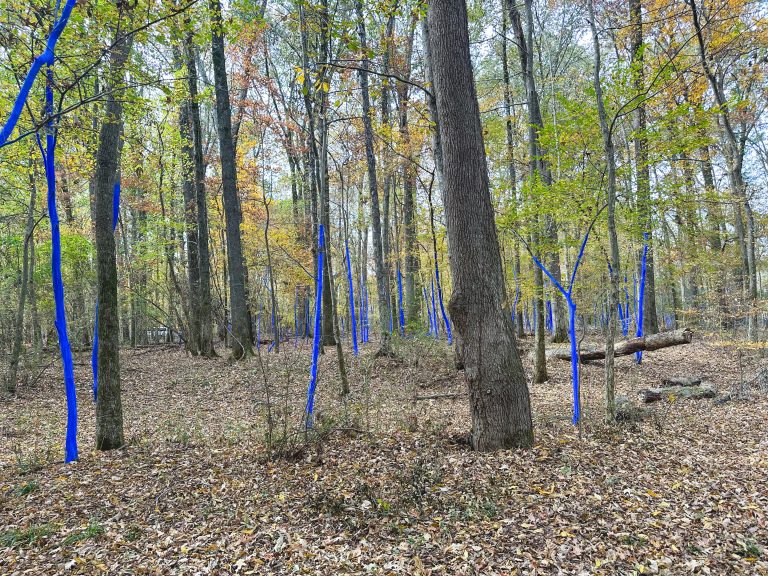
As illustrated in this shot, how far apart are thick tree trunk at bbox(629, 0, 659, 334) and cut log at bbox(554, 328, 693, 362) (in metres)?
2.73

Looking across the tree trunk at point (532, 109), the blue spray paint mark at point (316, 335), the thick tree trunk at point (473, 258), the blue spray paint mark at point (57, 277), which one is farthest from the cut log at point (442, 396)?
the blue spray paint mark at point (57, 277)

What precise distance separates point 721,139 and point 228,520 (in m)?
20.1

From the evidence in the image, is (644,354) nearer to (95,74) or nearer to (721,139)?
(721,139)

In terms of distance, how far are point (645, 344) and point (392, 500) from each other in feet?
33.4

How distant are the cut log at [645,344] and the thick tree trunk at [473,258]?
25.6ft

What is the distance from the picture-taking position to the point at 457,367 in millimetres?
10555

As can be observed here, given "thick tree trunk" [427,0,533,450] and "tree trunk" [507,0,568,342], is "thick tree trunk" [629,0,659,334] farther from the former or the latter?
"thick tree trunk" [427,0,533,450]

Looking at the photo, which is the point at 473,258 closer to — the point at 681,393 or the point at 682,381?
the point at 681,393

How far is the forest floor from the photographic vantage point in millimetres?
3004

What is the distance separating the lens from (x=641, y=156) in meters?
8.01

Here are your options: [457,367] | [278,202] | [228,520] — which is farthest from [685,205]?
[278,202]

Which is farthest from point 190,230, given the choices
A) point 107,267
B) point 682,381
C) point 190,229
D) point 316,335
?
point 682,381

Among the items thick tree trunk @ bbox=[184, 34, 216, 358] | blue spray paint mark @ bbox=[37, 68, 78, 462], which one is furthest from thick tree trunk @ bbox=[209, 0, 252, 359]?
blue spray paint mark @ bbox=[37, 68, 78, 462]

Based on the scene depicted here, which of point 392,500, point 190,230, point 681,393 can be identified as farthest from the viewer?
point 190,230
